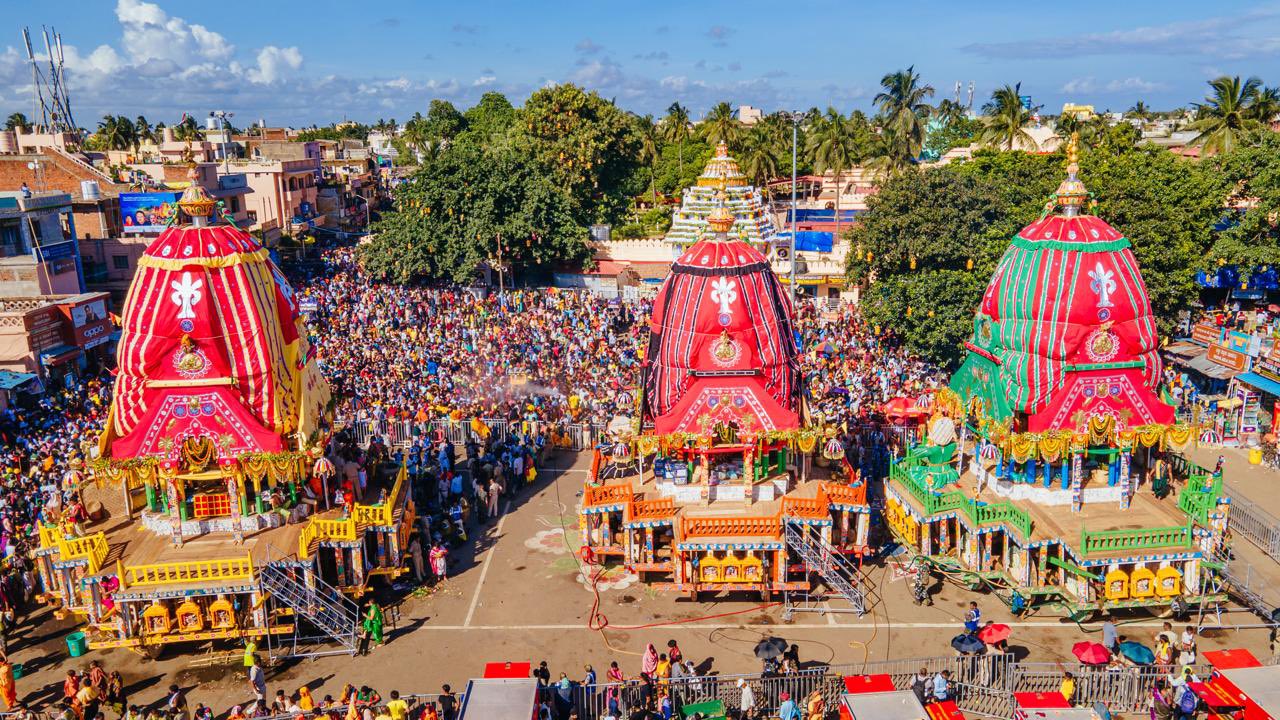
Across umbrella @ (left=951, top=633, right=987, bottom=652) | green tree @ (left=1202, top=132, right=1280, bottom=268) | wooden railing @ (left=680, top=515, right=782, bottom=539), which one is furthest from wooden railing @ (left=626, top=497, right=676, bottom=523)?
green tree @ (left=1202, top=132, right=1280, bottom=268)

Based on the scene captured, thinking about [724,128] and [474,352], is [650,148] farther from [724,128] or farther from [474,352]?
[474,352]

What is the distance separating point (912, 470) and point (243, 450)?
1663cm

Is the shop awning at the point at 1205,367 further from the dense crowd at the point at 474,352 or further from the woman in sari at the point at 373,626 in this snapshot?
the woman in sari at the point at 373,626

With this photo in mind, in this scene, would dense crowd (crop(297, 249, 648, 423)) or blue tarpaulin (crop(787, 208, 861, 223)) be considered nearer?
dense crowd (crop(297, 249, 648, 423))

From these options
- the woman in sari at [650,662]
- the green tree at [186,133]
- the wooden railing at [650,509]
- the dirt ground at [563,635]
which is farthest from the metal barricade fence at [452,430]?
the green tree at [186,133]

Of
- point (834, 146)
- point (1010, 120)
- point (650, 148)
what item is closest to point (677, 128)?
point (650, 148)

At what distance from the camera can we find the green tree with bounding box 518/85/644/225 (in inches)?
2350

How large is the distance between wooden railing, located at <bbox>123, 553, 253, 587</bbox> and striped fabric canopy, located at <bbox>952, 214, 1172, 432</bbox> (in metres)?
18.4

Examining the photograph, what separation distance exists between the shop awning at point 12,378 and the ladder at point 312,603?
54.4 feet

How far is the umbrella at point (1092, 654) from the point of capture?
58.7 ft

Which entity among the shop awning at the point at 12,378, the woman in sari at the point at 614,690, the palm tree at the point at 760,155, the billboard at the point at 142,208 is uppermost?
the palm tree at the point at 760,155

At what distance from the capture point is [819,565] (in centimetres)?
2198

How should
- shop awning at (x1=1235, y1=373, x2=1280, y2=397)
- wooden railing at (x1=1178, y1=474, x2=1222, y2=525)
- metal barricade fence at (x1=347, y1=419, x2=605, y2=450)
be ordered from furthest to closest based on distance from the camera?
metal barricade fence at (x1=347, y1=419, x2=605, y2=450)
shop awning at (x1=1235, y1=373, x2=1280, y2=397)
wooden railing at (x1=1178, y1=474, x2=1222, y2=525)

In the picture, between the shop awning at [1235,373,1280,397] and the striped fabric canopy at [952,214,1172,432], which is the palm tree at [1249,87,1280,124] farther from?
the striped fabric canopy at [952,214,1172,432]
